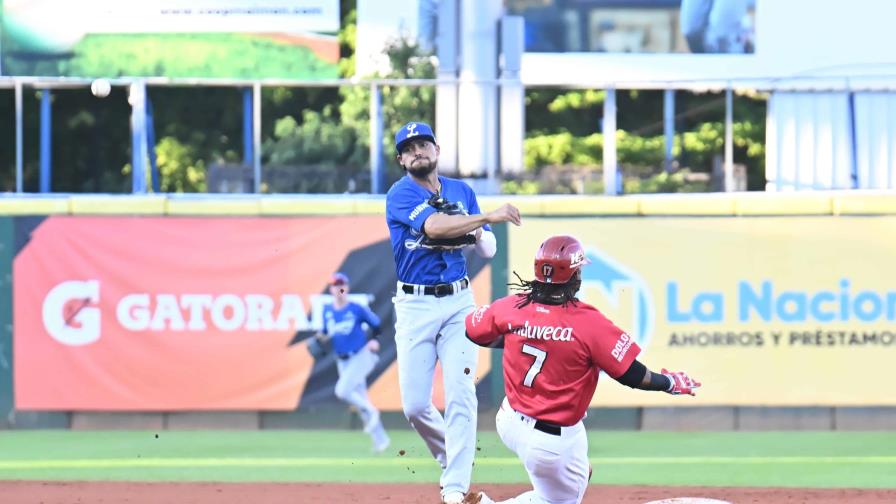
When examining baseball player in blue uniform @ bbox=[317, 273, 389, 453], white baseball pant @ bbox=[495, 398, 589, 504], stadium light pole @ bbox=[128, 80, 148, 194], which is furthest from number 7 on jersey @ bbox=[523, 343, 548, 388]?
stadium light pole @ bbox=[128, 80, 148, 194]

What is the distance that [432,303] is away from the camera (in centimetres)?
906

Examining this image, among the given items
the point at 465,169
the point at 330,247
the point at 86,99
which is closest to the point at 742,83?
the point at 465,169

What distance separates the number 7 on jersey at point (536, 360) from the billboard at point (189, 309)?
744 centimetres

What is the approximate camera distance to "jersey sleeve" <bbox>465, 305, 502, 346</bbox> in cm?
797

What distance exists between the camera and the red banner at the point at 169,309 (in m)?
15.3

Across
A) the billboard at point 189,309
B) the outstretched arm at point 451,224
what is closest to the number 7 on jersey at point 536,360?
the outstretched arm at point 451,224

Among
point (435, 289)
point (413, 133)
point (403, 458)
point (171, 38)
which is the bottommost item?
point (403, 458)

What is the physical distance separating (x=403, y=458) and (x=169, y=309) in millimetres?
3038

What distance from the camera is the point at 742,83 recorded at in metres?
15.8

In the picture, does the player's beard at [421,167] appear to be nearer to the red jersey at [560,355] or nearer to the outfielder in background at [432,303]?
the outfielder in background at [432,303]

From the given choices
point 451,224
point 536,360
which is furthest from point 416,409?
point 536,360

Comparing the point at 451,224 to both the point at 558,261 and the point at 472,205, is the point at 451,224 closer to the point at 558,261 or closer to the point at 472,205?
the point at 472,205

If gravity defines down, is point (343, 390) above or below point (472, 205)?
below

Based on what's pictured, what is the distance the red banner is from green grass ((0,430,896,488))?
43cm
